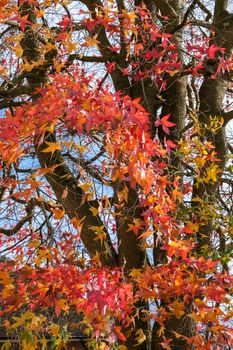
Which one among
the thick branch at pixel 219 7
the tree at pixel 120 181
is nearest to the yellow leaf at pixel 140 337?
the tree at pixel 120 181

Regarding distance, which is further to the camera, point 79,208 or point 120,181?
point 79,208

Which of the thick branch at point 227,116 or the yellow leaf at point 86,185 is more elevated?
the thick branch at point 227,116

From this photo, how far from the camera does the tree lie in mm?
3129

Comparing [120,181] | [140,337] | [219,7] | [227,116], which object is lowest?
[140,337]

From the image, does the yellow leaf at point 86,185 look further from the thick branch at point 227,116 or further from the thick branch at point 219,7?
the thick branch at point 219,7

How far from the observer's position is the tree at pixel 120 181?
3.13m

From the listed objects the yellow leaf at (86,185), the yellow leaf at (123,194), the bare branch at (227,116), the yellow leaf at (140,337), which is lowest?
the yellow leaf at (140,337)

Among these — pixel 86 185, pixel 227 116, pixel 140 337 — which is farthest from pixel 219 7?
pixel 140 337

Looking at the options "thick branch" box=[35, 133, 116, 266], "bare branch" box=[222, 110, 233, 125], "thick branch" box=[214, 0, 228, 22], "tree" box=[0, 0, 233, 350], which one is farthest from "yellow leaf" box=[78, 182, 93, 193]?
"thick branch" box=[214, 0, 228, 22]

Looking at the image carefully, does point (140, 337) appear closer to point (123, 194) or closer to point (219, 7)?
point (123, 194)

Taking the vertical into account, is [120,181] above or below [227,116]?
below

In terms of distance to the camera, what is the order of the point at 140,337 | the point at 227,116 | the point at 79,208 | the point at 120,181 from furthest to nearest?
the point at 227,116 < the point at 79,208 < the point at 140,337 < the point at 120,181

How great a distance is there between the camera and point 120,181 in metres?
3.37

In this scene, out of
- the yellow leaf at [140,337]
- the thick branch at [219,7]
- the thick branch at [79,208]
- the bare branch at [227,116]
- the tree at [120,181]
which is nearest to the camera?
the tree at [120,181]
